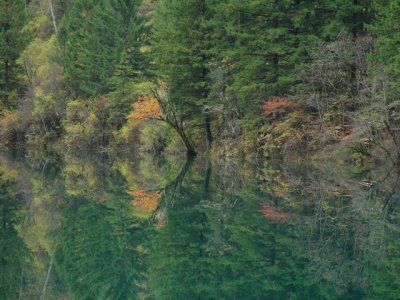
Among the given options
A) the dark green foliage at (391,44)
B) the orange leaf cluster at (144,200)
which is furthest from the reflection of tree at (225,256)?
the dark green foliage at (391,44)

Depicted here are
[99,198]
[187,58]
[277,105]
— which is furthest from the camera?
[187,58]

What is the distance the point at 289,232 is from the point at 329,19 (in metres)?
21.8

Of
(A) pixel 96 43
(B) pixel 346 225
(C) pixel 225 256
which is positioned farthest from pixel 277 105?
(A) pixel 96 43

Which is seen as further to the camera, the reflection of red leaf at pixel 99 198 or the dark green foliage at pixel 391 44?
the dark green foliage at pixel 391 44

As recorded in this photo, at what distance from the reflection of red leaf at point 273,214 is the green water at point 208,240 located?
79 mm

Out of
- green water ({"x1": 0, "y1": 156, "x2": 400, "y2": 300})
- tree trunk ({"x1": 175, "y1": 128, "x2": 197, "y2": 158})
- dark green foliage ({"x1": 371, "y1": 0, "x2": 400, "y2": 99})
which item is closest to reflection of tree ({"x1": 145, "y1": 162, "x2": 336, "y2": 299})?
green water ({"x1": 0, "y1": 156, "x2": 400, "y2": 300})

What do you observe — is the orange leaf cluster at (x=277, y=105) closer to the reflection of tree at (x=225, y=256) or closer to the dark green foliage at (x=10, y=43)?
the reflection of tree at (x=225, y=256)

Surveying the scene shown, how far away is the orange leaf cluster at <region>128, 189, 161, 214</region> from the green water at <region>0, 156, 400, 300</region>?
0.13 feet

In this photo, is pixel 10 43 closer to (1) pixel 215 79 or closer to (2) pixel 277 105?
(1) pixel 215 79

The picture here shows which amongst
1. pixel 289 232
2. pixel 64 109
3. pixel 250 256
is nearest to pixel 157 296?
pixel 250 256

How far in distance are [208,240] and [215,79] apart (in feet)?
83.1

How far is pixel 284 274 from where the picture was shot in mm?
9984

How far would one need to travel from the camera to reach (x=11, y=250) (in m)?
13.0

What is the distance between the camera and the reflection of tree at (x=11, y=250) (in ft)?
32.9
